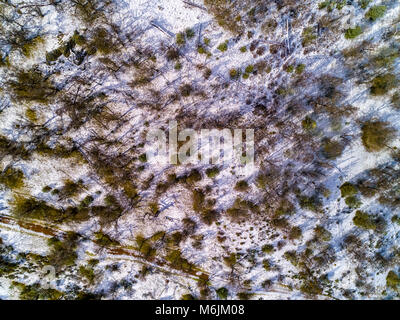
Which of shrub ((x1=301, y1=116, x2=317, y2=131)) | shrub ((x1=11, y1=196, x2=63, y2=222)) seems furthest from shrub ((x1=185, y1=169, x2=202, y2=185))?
shrub ((x1=11, y1=196, x2=63, y2=222))

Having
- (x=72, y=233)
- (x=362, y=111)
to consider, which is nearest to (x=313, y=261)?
(x=362, y=111)

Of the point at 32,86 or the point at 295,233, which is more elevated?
the point at 32,86

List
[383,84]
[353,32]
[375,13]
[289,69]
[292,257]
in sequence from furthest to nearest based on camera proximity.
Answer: [292,257] < [289,69] < [383,84] < [353,32] < [375,13]

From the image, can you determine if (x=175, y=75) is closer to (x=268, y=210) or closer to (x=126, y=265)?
(x=268, y=210)

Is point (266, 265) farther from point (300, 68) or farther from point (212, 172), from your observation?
point (300, 68)

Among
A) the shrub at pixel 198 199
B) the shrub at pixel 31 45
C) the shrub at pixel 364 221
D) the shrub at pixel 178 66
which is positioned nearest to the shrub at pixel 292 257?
the shrub at pixel 364 221

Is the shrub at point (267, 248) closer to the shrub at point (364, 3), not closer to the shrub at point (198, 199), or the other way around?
the shrub at point (198, 199)

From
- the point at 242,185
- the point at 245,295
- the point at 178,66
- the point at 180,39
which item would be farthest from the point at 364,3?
the point at 245,295
